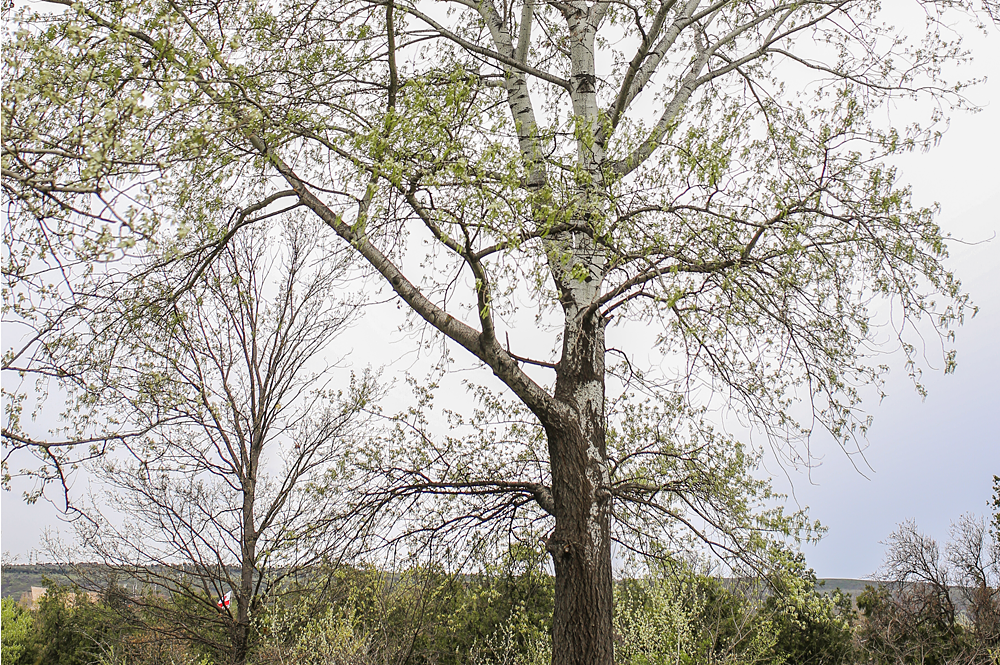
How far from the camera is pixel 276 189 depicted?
227 inches

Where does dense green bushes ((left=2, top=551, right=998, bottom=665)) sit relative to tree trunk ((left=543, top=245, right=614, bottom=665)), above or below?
below

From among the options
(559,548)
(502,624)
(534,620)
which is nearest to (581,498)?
(559,548)

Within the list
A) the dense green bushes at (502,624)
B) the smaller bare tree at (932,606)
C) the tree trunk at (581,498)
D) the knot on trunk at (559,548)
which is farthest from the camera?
the smaller bare tree at (932,606)

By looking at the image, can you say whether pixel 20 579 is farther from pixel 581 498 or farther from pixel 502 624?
pixel 581 498

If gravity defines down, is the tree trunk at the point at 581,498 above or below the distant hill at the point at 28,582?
above

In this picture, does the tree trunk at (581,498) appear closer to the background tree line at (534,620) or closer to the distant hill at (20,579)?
the background tree line at (534,620)

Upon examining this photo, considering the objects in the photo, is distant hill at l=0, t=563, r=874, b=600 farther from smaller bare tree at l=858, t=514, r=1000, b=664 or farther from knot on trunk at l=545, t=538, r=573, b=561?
knot on trunk at l=545, t=538, r=573, b=561

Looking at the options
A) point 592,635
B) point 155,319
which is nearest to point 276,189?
point 155,319

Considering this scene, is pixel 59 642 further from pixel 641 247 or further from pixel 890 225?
pixel 890 225

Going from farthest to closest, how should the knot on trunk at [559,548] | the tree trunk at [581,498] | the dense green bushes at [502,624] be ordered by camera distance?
the dense green bushes at [502,624] < the knot on trunk at [559,548] < the tree trunk at [581,498]

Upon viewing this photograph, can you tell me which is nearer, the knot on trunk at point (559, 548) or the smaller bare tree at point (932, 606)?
the knot on trunk at point (559, 548)

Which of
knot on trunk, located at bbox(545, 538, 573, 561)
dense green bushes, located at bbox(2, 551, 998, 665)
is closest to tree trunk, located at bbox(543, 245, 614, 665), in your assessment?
knot on trunk, located at bbox(545, 538, 573, 561)

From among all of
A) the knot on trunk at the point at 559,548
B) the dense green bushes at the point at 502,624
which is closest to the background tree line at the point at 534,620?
the dense green bushes at the point at 502,624

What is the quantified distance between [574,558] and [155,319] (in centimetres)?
414
